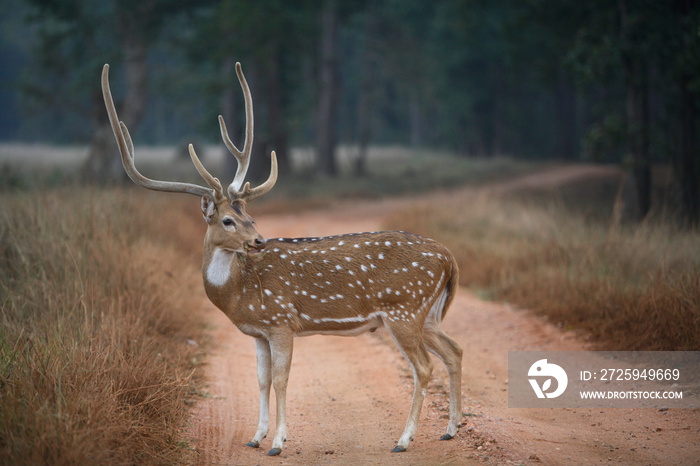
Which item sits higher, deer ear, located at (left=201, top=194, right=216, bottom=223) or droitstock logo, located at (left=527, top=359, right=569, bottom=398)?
deer ear, located at (left=201, top=194, right=216, bottom=223)

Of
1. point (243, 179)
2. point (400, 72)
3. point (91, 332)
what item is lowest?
point (91, 332)

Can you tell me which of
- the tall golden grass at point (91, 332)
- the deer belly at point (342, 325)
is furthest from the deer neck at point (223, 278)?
the tall golden grass at point (91, 332)

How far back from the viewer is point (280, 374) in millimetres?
5887

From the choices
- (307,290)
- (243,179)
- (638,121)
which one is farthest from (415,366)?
(638,121)

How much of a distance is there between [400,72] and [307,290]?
1927 inches

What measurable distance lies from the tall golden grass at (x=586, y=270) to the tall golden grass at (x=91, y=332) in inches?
183

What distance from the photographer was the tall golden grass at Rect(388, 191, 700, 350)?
7977mm

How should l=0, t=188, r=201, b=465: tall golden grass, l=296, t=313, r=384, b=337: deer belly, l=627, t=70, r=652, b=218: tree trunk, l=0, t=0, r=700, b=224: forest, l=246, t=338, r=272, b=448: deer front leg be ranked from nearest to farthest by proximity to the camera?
l=0, t=188, r=201, b=465: tall golden grass < l=246, t=338, r=272, b=448: deer front leg < l=296, t=313, r=384, b=337: deer belly < l=627, t=70, r=652, b=218: tree trunk < l=0, t=0, r=700, b=224: forest

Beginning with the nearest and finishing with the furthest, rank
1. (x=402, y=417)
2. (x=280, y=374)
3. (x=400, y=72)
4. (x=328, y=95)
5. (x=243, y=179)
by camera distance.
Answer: (x=280, y=374) → (x=243, y=179) → (x=402, y=417) → (x=328, y=95) → (x=400, y=72)

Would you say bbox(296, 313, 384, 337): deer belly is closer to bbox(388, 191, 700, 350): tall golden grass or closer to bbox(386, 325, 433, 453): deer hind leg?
bbox(386, 325, 433, 453): deer hind leg

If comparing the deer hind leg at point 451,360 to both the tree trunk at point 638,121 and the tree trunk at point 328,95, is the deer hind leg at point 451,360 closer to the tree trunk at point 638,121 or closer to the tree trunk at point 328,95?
the tree trunk at point 638,121

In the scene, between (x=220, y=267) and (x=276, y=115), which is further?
(x=276, y=115)

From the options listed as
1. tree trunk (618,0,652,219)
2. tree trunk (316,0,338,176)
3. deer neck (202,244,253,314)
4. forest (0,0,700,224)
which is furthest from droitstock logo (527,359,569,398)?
tree trunk (316,0,338,176)

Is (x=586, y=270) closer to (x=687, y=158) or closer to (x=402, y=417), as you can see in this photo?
(x=402, y=417)
